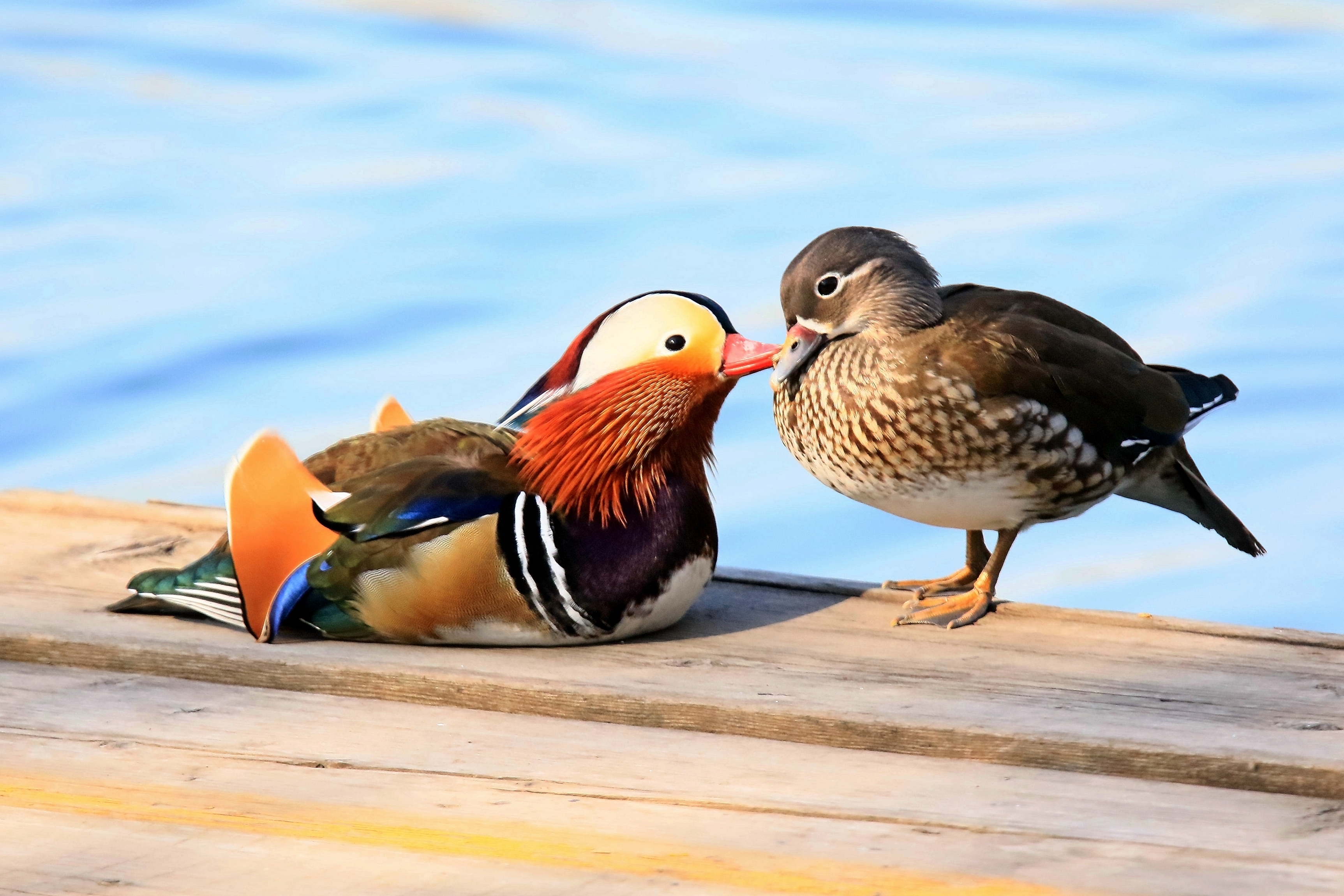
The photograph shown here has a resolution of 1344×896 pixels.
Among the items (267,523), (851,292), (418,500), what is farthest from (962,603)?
(267,523)

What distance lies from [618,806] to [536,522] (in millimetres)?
549

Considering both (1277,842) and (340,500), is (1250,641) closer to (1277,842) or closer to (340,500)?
(1277,842)

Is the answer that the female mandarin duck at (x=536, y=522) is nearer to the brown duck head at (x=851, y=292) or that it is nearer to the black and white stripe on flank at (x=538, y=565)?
the black and white stripe on flank at (x=538, y=565)

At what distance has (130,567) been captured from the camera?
2.65m

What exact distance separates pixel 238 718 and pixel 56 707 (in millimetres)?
231

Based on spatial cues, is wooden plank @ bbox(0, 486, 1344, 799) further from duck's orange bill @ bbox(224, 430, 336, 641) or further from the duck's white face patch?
the duck's white face patch

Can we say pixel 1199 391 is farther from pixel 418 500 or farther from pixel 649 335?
pixel 418 500

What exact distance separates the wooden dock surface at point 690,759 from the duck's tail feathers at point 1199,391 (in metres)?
0.42

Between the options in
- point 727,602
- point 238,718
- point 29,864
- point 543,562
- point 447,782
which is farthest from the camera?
point 727,602

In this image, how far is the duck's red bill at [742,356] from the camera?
2.23m

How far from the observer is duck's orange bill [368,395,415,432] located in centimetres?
267

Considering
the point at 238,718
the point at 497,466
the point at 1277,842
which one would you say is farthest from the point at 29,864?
the point at 1277,842

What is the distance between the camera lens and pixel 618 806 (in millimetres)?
1773

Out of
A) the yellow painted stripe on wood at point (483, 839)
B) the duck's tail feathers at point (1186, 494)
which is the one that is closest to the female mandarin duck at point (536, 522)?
the yellow painted stripe on wood at point (483, 839)
